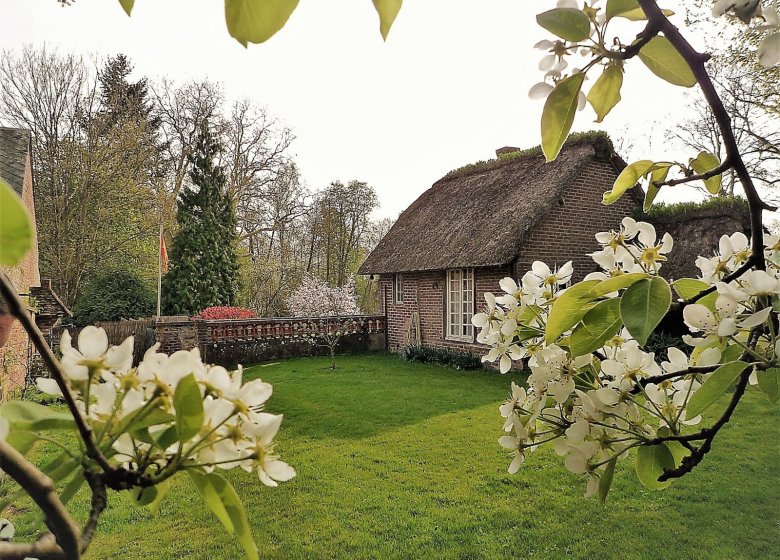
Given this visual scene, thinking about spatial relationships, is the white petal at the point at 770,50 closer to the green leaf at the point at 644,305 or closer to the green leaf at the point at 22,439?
the green leaf at the point at 644,305

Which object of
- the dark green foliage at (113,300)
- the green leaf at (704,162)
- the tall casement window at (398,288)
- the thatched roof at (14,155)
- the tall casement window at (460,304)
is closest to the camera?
the green leaf at (704,162)

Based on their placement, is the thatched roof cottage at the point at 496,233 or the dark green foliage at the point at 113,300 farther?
the dark green foliage at the point at 113,300

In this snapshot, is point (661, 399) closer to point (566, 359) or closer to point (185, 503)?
point (566, 359)

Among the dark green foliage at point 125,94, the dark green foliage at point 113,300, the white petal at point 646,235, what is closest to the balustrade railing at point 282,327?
the dark green foliage at point 113,300

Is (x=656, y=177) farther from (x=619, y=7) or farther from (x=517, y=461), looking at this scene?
(x=517, y=461)

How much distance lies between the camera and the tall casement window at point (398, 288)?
11.2 m

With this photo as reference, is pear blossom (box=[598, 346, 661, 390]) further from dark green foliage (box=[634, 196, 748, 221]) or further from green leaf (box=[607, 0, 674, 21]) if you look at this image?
dark green foliage (box=[634, 196, 748, 221])

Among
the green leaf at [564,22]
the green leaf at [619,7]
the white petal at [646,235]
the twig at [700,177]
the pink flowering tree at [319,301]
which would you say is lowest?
the pink flowering tree at [319,301]

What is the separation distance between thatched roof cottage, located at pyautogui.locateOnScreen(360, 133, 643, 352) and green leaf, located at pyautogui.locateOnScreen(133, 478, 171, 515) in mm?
7876

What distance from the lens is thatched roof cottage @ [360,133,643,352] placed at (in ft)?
27.7

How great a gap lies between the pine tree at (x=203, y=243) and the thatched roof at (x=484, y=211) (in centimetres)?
522

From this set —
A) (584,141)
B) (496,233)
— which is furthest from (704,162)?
(584,141)

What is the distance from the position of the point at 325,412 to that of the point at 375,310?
11717 millimetres

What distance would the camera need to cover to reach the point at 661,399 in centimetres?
61
